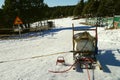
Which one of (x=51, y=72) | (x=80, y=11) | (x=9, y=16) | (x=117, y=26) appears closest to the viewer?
(x=51, y=72)

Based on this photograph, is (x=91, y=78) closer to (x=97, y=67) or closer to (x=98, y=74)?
(x=98, y=74)

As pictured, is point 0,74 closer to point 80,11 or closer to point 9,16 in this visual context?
point 9,16

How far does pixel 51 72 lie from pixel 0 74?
2329mm

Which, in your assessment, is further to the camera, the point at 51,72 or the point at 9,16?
the point at 9,16

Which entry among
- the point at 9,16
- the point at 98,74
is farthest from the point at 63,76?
the point at 9,16

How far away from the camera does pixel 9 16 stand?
35.9 m

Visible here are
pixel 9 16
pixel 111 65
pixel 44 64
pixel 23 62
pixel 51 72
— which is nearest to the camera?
pixel 51 72

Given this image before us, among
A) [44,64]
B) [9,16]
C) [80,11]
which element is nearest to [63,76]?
[44,64]

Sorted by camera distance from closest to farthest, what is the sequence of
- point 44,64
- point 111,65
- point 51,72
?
point 51,72
point 111,65
point 44,64

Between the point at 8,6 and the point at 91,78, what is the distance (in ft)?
100

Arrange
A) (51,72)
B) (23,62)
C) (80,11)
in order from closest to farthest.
→ (51,72), (23,62), (80,11)

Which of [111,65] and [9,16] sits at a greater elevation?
[9,16]

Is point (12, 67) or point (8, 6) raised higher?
point (8, 6)

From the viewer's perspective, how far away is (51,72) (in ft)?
31.7
